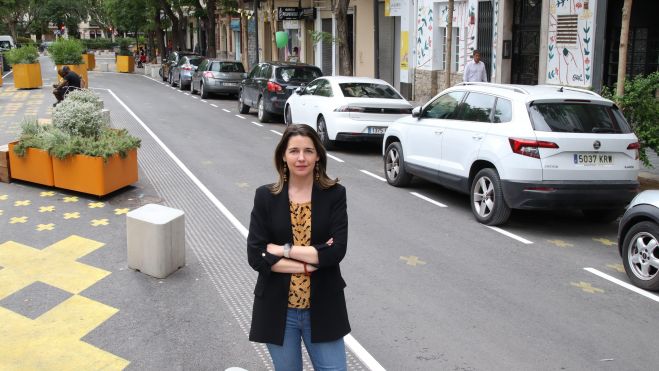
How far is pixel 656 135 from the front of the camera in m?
10.0

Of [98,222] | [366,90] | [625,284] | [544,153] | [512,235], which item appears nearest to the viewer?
[625,284]

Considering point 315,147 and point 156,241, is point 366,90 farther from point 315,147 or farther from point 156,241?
point 315,147

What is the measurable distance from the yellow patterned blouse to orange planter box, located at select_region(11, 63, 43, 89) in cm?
2959

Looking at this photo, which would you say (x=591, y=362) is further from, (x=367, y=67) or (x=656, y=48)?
(x=367, y=67)

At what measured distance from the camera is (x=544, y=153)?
8.02 meters

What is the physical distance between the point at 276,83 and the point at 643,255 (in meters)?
13.8

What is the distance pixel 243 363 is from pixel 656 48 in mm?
12500

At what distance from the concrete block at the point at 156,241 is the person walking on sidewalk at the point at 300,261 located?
3.33 meters

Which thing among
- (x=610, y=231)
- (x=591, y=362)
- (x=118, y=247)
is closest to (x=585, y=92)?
(x=610, y=231)

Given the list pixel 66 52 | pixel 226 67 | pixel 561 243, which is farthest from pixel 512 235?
pixel 66 52

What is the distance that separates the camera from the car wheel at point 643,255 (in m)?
6.39

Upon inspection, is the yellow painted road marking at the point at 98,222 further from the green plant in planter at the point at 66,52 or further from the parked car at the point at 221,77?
the green plant in planter at the point at 66,52

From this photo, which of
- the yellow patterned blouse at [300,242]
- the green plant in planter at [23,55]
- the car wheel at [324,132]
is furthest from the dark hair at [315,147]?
the green plant in planter at [23,55]

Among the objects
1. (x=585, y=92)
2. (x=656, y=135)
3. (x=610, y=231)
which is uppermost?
(x=585, y=92)
